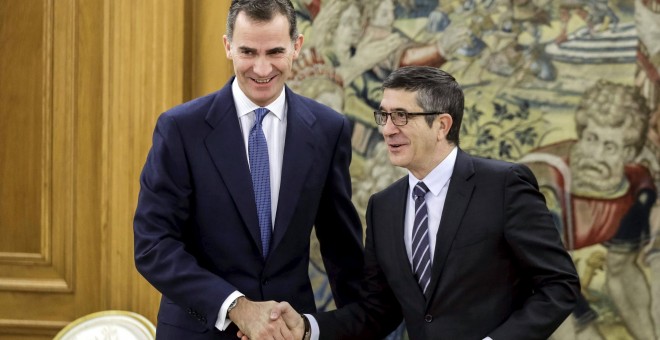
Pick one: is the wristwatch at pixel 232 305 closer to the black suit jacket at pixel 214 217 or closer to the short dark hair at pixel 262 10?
the black suit jacket at pixel 214 217

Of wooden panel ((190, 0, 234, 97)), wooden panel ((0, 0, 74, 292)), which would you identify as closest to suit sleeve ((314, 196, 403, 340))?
wooden panel ((190, 0, 234, 97))

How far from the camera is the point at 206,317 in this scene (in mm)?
2656

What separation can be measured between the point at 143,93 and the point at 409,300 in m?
2.11

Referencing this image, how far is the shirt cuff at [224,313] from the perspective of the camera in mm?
Answer: 2633

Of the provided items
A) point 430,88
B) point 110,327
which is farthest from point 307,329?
point 110,327

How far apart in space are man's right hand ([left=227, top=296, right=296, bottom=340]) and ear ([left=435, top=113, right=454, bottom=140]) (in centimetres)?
68

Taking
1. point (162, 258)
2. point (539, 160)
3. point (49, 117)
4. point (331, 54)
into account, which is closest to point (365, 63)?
point (331, 54)

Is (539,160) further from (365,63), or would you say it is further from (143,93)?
(143,93)

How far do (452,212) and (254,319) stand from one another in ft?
2.01

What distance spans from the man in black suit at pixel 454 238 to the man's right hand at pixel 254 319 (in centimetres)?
4

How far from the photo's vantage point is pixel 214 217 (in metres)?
2.74

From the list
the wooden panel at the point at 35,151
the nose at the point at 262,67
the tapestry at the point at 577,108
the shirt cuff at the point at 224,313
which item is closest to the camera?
the shirt cuff at the point at 224,313

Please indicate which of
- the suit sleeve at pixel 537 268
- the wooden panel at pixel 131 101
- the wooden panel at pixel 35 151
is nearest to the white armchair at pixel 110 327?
the wooden panel at pixel 131 101

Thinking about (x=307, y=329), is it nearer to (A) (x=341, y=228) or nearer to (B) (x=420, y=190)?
(A) (x=341, y=228)
